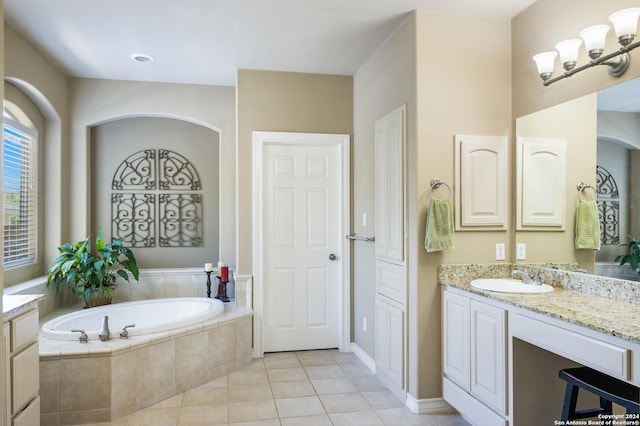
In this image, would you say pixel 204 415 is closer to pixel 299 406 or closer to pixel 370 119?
pixel 299 406

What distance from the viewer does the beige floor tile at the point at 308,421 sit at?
2754 mm

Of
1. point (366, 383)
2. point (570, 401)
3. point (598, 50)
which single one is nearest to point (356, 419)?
point (366, 383)

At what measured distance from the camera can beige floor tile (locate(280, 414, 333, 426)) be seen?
275 cm

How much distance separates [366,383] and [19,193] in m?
3.28

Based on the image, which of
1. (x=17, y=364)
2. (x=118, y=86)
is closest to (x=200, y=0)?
(x=118, y=86)

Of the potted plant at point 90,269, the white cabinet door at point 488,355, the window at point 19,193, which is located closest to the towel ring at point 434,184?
the white cabinet door at point 488,355

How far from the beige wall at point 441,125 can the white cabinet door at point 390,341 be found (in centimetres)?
15

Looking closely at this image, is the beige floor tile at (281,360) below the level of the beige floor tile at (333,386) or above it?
below

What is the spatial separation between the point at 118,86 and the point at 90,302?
2118mm

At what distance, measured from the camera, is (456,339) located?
2.69m

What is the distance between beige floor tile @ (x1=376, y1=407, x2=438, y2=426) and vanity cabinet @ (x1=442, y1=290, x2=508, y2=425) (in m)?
0.21

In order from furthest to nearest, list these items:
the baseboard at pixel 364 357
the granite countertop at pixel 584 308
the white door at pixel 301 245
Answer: the white door at pixel 301 245
the baseboard at pixel 364 357
the granite countertop at pixel 584 308

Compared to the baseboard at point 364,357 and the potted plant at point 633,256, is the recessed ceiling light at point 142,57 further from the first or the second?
the potted plant at point 633,256

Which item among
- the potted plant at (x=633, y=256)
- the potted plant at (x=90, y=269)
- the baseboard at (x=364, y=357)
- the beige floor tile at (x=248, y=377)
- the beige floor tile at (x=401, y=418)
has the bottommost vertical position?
the beige floor tile at (x=248, y=377)
